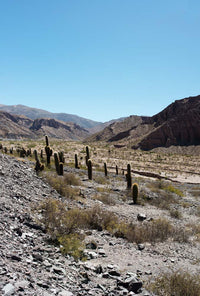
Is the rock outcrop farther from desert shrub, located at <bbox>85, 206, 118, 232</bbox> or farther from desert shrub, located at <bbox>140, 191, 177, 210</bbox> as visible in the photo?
desert shrub, located at <bbox>85, 206, 118, 232</bbox>

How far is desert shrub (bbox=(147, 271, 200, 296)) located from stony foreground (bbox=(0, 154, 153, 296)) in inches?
13.9

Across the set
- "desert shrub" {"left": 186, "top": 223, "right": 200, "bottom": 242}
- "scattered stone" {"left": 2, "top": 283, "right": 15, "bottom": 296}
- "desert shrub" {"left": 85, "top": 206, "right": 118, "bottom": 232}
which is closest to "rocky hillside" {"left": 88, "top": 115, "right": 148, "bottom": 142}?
"desert shrub" {"left": 186, "top": 223, "right": 200, "bottom": 242}

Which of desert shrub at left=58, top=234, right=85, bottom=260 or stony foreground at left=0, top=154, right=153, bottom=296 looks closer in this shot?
stony foreground at left=0, top=154, right=153, bottom=296

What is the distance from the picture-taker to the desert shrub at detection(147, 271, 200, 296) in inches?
200

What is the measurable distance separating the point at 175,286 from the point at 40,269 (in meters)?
2.88

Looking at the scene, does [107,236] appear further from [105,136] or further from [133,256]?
[105,136]

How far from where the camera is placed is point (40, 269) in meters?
4.93

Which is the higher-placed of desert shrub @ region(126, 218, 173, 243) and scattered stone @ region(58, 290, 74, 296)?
scattered stone @ region(58, 290, 74, 296)

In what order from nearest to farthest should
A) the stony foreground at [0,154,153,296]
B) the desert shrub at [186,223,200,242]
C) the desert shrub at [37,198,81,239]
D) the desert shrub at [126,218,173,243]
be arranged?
the stony foreground at [0,154,153,296], the desert shrub at [37,198,81,239], the desert shrub at [126,218,173,243], the desert shrub at [186,223,200,242]

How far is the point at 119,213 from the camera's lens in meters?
12.4

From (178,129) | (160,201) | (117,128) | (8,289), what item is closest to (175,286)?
(8,289)

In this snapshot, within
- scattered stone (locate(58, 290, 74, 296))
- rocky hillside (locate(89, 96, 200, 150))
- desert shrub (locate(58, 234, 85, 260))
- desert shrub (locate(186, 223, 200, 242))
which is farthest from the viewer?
rocky hillside (locate(89, 96, 200, 150))

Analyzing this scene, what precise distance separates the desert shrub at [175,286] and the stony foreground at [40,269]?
0.35m

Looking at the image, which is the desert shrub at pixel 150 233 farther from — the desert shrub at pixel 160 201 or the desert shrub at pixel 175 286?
the desert shrub at pixel 160 201
